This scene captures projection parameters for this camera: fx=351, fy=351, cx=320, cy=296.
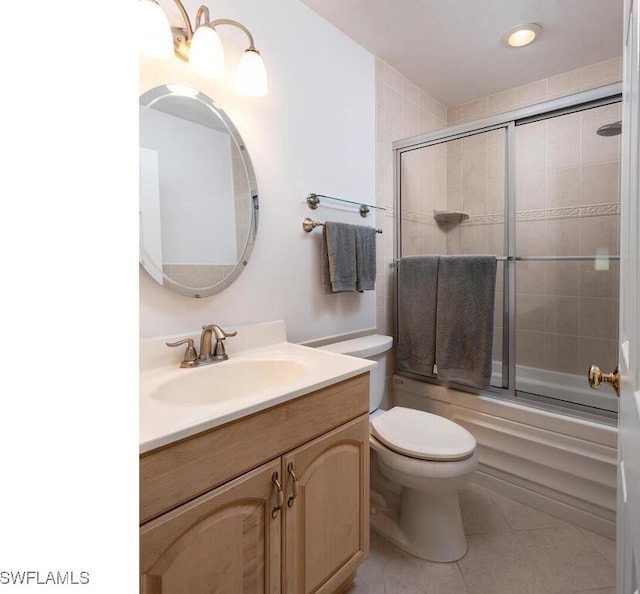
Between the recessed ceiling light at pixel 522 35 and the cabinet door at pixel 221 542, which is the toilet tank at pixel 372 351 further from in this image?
the recessed ceiling light at pixel 522 35

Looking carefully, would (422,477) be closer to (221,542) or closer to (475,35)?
(221,542)

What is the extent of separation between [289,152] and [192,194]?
498 mm

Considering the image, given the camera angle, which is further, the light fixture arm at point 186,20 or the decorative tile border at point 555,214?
the decorative tile border at point 555,214

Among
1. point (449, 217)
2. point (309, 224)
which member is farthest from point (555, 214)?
point (309, 224)

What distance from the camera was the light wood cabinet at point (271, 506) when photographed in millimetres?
694

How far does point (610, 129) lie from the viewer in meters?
1.60

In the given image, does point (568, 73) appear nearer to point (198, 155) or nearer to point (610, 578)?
point (198, 155)

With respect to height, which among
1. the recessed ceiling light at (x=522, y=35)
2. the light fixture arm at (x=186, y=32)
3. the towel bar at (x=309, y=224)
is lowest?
the towel bar at (x=309, y=224)

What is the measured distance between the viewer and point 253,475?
2.75 feet

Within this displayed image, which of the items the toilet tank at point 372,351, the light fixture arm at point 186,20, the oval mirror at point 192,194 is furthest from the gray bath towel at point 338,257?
the light fixture arm at point 186,20

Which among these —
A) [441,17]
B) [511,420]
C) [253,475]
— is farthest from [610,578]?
[441,17]

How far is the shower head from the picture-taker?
5.15 feet
